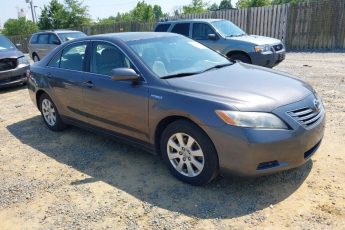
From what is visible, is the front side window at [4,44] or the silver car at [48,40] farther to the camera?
the silver car at [48,40]

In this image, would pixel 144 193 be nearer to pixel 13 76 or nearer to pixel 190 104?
pixel 190 104

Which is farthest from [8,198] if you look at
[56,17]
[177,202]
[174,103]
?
[56,17]

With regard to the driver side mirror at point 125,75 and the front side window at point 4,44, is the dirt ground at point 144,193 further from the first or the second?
the front side window at point 4,44

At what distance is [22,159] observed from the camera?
4801 mm

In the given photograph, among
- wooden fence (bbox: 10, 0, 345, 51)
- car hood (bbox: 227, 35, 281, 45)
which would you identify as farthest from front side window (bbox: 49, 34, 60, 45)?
wooden fence (bbox: 10, 0, 345, 51)

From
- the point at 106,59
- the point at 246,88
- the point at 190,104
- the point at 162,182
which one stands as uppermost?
the point at 106,59

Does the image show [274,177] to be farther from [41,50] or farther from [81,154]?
[41,50]

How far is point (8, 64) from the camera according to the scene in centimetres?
964

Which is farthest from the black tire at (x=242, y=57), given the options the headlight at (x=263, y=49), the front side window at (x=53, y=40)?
the front side window at (x=53, y=40)

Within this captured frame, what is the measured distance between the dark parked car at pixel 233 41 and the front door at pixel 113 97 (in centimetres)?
533

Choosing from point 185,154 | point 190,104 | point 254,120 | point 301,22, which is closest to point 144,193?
point 185,154

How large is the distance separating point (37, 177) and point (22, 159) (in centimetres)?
77

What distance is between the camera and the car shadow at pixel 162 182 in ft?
10.9

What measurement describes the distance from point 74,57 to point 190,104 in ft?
8.25
